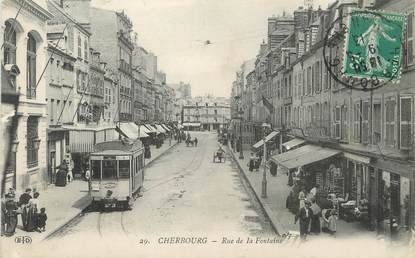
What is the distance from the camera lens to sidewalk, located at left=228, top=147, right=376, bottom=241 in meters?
14.5

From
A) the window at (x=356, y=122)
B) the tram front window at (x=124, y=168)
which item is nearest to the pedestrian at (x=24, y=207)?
the tram front window at (x=124, y=168)

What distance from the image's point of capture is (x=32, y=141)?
2162 centimetres

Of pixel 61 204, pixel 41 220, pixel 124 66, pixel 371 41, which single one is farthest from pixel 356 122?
pixel 124 66

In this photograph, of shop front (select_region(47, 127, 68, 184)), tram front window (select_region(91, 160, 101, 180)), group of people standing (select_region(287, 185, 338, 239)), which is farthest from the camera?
shop front (select_region(47, 127, 68, 184))

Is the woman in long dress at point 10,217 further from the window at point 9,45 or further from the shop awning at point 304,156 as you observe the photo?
the shop awning at point 304,156

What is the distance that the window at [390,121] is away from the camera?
14039 millimetres

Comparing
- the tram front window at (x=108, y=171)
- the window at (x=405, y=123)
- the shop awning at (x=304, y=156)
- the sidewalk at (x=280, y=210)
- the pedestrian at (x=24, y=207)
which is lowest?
the sidewalk at (x=280, y=210)

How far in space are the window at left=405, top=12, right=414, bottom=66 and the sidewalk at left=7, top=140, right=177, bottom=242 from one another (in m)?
10.7

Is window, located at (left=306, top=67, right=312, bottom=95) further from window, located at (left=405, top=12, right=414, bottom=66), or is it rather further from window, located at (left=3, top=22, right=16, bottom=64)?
window, located at (left=3, top=22, right=16, bottom=64)

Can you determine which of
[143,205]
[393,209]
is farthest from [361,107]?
[143,205]

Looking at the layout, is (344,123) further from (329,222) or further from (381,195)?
(329,222)

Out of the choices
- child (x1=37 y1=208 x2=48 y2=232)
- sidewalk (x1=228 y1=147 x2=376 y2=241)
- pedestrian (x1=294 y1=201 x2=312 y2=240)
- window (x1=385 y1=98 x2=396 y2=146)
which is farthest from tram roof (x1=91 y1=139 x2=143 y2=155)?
window (x1=385 y1=98 x2=396 y2=146)

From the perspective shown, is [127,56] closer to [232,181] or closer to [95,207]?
[232,181]

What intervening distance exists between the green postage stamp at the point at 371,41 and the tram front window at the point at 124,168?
10.00 meters
